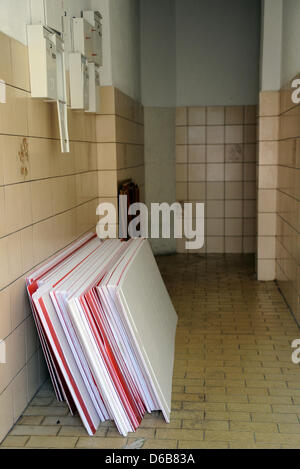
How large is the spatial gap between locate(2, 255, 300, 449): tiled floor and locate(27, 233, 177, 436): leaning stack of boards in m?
0.09

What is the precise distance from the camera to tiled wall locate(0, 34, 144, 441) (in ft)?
8.30

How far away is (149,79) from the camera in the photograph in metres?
6.53

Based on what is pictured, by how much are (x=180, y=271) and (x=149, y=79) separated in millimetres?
2417

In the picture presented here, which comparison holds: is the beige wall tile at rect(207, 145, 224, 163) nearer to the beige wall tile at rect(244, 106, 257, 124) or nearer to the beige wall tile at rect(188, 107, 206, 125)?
the beige wall tile at rect(188, 107, 206, 125)

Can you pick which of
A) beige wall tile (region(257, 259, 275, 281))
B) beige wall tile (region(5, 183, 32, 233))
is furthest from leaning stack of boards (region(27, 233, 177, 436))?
beige wall tile (region(257, 259, 275, 281))

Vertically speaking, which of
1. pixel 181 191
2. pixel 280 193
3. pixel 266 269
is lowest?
pixel 266 269

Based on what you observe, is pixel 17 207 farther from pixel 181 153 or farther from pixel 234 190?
pixel 234 190

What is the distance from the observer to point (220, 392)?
3004 mm

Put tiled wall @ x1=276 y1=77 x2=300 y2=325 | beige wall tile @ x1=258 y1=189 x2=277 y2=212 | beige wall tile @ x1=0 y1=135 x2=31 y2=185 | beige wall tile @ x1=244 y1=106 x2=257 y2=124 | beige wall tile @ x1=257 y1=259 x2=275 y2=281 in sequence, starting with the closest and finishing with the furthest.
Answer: beige wall tile @ x1=0 y1=135 x2=31 y2=185 → tiled wall @ x1=276 y1=77 x2=300 y2=325 → beige wall tile @ x1=258 y1=189 x2=277 y2=212 → beige wall tile @ x1=257 y1=259 x2=275 y2=281 → beige wall tile @ x1=244 y1=106 x2=257 y2=124

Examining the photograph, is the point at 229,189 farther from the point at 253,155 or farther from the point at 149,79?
the point at 149,79

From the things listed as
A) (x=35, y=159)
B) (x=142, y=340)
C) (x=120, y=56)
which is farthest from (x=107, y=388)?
(x=120, y=56)

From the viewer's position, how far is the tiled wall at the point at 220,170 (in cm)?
678

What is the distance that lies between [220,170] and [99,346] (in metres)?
4.68

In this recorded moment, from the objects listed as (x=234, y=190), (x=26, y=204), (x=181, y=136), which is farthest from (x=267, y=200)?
(x=26, y=204)
